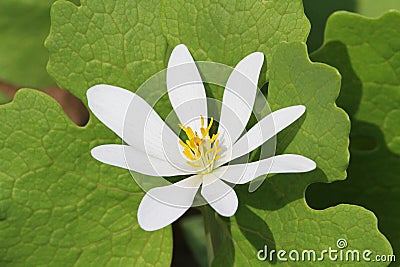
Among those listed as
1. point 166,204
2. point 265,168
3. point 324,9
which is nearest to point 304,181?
point 265,168

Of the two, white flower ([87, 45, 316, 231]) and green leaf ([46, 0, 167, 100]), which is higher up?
green leaf ([46, 0, 167, 100])

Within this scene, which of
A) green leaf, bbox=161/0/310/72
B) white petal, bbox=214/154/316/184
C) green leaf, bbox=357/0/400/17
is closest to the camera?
white petal, bbox=214/154/316/184

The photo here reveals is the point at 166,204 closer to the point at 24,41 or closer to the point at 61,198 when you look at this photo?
the point at 61,198

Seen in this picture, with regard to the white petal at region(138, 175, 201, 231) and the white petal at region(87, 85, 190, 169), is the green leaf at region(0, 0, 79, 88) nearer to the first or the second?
the white petal at region(87, 85, 190, 169)

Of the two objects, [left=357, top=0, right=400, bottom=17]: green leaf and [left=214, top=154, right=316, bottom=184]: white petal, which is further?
[left=357, top=0, right=400, bottom=17]: green leaf

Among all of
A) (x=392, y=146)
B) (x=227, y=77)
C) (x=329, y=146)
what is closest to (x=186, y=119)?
(x=227, y=77)

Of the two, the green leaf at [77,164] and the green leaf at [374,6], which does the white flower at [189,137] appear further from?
the green leaf at [374,6]

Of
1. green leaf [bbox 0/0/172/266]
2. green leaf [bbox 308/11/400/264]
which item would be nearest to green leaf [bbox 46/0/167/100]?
green leaf [bbox 0/0/172/266]

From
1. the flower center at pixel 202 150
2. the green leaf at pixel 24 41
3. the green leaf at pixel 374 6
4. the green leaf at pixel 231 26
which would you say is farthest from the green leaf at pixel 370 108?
the green leaf at pixel 24 41
